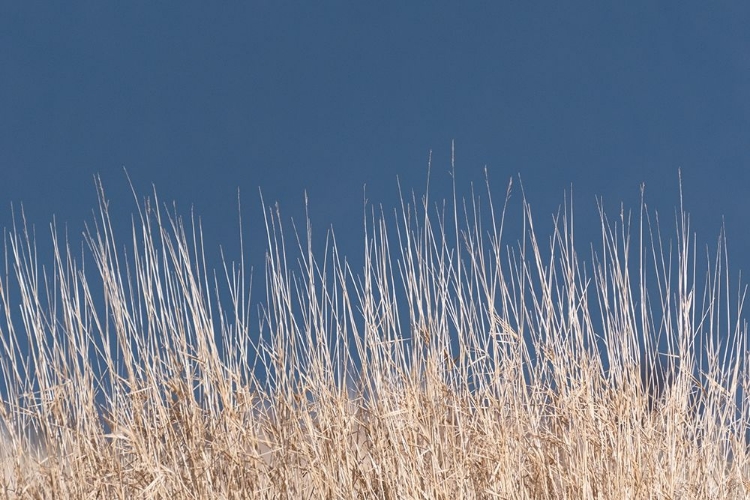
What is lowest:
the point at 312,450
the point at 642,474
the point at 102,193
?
the point at 642,474

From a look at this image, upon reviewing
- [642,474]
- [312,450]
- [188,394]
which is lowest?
[642,474]

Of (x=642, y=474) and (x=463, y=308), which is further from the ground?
(x=463, y=308)

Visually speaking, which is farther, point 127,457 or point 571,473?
point 127,457

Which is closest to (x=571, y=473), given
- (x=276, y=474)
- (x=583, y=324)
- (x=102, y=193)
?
(x=583, y=324)

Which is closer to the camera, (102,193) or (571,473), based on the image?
(571,473)

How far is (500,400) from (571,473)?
0.82ft

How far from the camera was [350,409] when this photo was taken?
249 centimetres

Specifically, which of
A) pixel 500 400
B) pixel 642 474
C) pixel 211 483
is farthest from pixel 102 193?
pixel 642 474

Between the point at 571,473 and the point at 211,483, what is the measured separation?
90cm

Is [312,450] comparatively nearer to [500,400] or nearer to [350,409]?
[350,409]

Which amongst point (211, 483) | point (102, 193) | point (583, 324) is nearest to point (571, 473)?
point (583, 324)

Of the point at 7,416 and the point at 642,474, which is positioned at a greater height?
the point at 7,416

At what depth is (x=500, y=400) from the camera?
2436 millimetres

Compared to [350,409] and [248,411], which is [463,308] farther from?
[248,411]
